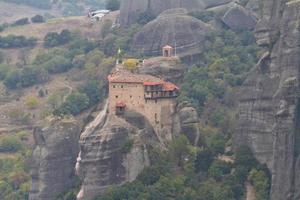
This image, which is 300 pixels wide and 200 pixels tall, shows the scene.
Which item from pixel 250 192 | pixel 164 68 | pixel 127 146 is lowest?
pixel 250 192

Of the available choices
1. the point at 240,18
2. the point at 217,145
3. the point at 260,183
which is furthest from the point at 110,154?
the point at 240,18

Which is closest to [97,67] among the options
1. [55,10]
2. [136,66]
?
[136,66]

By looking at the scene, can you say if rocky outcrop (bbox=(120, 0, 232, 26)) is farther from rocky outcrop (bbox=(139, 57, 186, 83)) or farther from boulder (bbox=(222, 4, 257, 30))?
rocky outcrop (bbox=(139, 57, 186, 83))

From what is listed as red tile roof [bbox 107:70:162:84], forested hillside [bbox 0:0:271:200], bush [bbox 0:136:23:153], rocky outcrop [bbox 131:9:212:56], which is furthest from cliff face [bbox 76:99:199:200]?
rocky outcrop [bbox 131:9:212:56]

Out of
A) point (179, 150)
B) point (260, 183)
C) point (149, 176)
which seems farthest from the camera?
point (179, 150)

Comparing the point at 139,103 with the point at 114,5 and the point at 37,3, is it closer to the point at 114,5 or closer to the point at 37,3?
the point at 114,5

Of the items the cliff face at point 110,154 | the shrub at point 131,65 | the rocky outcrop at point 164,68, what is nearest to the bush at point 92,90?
the shrub at point 131,65
